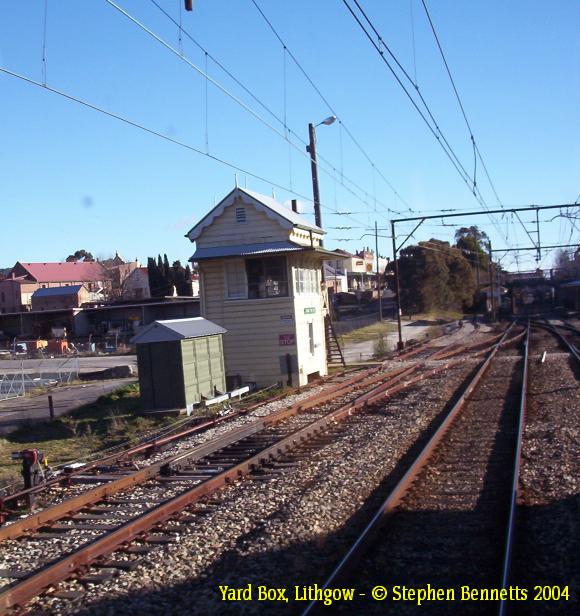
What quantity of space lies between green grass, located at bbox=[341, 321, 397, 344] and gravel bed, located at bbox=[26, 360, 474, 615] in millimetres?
36755

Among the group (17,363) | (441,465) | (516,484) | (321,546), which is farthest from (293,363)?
(17,363)

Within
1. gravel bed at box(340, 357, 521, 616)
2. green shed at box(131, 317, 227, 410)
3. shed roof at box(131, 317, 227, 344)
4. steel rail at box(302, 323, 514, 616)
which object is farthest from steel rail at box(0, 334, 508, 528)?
gravel bed at box(340, 357, 521, 616)

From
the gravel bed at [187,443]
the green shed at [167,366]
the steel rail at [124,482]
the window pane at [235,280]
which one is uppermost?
the window pane at [235,280]

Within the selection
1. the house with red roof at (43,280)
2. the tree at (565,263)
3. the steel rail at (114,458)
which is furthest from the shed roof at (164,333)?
the tree at (565,263)

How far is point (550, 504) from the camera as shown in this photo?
8352mm

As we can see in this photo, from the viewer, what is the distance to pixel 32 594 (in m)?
6.20

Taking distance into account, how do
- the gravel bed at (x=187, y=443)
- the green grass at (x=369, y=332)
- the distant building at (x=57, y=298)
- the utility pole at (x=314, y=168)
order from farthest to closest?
the distant building at (x=57, y=298)
the green grass at (x=369, y=332)
the utility pole at (x=314, y=168)
the gravel bed at (x=187, y=443)

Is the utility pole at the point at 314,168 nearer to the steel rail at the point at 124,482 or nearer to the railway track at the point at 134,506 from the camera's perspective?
the steel rail at the point at 124,482

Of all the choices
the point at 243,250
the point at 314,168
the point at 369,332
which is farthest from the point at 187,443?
the point at 369,332

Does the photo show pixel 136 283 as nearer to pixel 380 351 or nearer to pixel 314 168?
pixel 380 351

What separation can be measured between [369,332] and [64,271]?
208ft

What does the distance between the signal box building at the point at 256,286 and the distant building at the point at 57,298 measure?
6452 cm

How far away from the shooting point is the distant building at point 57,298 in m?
85.8

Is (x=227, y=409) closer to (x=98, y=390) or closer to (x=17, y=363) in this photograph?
(x=98, y=390)
